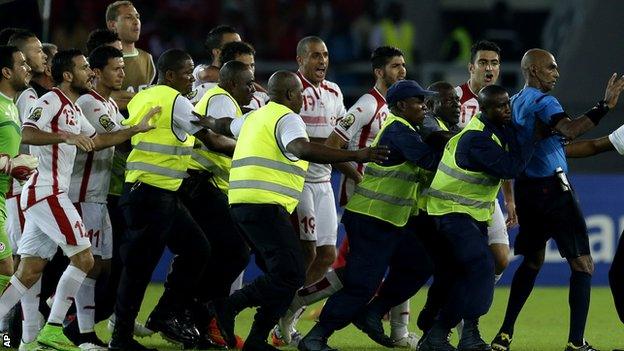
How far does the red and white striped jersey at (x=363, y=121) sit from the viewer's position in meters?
11.0

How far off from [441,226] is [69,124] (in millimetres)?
2693

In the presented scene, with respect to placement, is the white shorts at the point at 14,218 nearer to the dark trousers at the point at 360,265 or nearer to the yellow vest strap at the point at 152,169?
the yellow vest strap at the point at 152,169

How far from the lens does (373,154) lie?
9086 mm

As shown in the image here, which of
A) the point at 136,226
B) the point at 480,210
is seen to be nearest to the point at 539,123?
the point at 480,210

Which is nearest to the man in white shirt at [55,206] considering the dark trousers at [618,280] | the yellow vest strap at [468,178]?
the yellow vest strap at [468,178]

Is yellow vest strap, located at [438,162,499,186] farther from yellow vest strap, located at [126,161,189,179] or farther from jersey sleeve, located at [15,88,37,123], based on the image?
jersey sleeve, located at [15,88,37,123]

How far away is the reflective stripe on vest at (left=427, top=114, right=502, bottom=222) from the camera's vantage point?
9.70 m

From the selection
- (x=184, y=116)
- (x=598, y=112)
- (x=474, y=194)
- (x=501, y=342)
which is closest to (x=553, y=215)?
(x=474, y=194)

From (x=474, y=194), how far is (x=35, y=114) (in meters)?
3.09

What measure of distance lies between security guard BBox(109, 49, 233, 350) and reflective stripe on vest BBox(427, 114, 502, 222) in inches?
66.9

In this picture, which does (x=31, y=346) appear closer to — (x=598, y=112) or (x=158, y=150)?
(x=158, y=150)

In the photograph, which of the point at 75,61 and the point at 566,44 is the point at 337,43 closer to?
the point at 566,44

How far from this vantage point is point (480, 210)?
977cm

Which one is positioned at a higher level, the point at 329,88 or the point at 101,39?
the point at 101,39
